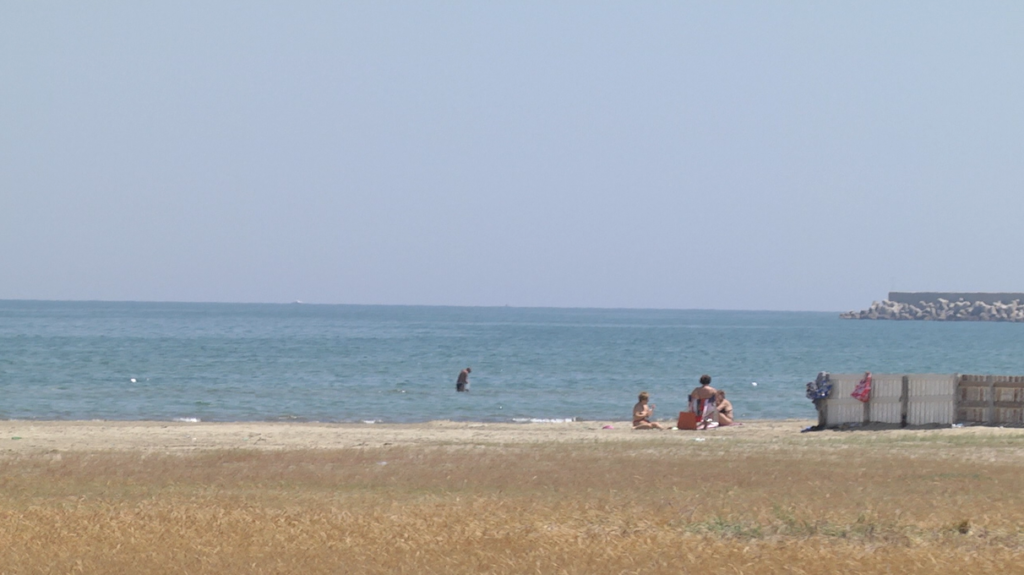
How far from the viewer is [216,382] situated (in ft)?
172

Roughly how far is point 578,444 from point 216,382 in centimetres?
3528

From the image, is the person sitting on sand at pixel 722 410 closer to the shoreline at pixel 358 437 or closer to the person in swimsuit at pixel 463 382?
the shoreline at pixel 358 437

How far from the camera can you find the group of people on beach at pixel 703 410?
81.0 ft

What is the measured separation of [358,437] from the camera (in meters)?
23.8

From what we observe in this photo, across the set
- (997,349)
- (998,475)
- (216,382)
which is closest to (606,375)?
(216,382)

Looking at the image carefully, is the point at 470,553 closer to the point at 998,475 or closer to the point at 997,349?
the point at 998,475

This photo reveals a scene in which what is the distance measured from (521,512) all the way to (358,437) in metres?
13.3

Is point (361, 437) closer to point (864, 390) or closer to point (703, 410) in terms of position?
point (703, 410)

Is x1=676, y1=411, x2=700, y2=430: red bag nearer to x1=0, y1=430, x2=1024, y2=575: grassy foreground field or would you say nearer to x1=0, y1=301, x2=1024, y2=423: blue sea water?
x1=0, y1=430, x2=1024, y2=575: grassy foreground field

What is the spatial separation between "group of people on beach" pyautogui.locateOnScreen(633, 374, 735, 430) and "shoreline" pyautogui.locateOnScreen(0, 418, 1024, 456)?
12.8 inches

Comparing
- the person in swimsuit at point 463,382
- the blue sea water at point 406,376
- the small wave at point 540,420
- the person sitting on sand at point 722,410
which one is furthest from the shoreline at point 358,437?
the person in swimsuit at point 463,382

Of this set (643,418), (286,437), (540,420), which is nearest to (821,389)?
(643,418)

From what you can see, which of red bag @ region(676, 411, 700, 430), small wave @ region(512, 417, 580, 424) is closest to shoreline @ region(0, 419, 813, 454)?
red bag @ region(676, 411, 700, 430)

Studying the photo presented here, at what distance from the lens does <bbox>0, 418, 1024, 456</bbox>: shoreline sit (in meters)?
20.6
